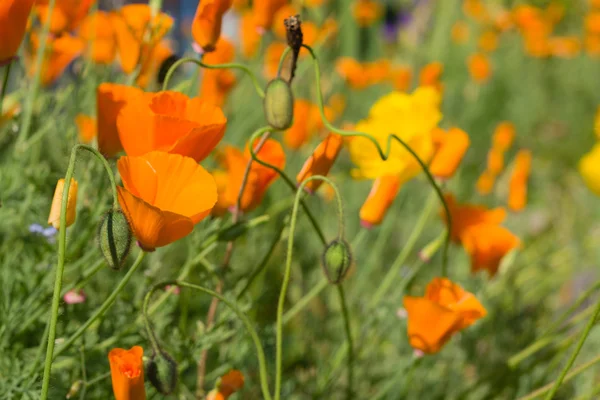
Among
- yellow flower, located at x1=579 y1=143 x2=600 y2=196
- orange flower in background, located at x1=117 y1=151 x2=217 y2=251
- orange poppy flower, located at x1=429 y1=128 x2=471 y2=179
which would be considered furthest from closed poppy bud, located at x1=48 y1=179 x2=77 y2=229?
yellow flower, located at x1=579 y1=143 x2=600 y2=196

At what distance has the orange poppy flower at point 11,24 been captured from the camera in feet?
2.76

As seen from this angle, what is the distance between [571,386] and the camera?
162 cm

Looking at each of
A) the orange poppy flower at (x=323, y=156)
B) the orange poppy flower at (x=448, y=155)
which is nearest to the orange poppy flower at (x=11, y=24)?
the orange poppy flower at (x=323, y=156)

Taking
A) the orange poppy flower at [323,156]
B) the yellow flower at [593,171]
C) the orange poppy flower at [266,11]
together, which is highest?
the orange poppy flower at [266,11]

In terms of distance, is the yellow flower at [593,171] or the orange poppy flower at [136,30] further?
the yellow flower at [593,171]

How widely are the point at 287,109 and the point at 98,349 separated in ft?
1.45

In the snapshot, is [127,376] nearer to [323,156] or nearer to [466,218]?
[323,156]

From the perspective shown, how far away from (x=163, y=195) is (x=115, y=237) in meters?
0.07

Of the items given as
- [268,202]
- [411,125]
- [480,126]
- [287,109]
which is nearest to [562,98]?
[480,126]

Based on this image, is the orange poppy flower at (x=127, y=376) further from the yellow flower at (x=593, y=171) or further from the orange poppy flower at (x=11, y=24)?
the yellow flower at (x=593, y=171)

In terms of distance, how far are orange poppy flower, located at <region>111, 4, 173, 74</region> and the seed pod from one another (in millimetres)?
392

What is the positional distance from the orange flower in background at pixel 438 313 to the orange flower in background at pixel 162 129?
1.21ft

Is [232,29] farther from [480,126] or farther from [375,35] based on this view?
[480,126]

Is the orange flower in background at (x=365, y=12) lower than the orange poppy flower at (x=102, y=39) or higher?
higher
